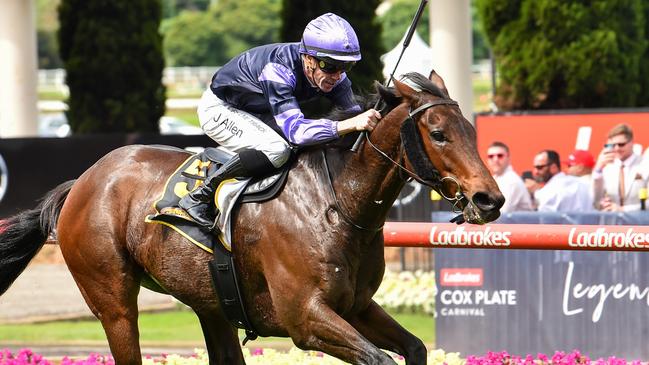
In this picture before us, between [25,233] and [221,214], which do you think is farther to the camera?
[25,233]

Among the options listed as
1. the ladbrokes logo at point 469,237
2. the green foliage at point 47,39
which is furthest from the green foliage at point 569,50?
the green foliage at point 47,39

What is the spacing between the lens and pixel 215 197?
5.66 m

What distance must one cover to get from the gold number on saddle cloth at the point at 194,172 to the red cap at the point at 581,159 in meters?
4.82

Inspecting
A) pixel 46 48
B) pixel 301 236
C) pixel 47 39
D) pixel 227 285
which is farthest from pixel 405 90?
pixel 46 48

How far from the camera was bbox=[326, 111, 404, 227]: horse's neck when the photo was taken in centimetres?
525

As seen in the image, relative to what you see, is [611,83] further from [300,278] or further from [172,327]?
[300,278]

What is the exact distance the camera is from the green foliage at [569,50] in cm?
1281

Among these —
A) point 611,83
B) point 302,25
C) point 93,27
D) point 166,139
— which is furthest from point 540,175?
point 93,27

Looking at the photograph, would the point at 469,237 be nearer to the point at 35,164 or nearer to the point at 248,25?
the point at 35,164

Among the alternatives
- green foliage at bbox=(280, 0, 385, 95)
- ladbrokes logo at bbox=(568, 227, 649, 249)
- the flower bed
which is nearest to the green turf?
the flower bed

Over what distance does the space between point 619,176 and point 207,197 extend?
4907 mm

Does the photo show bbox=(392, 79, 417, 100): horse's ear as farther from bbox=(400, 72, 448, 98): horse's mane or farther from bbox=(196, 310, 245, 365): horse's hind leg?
bbox=(196, 310, 245, 365): horse's hind leg

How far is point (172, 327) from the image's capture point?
418 inches

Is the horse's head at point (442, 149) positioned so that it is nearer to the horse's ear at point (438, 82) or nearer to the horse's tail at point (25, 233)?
the horse's ear at point (438, 82)
